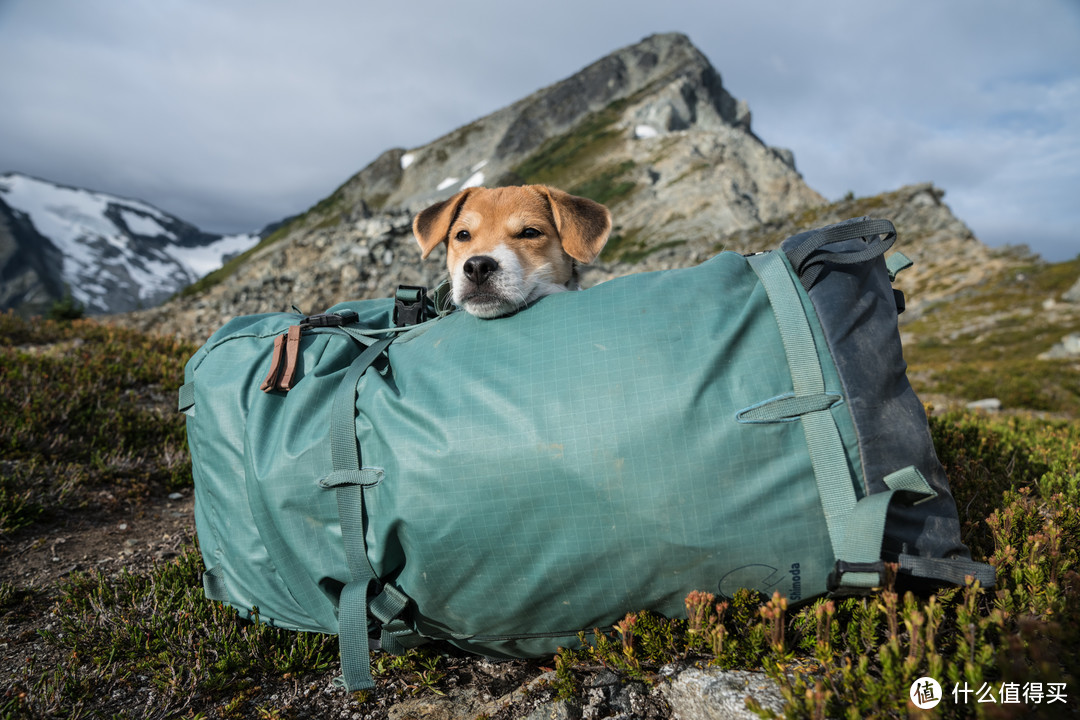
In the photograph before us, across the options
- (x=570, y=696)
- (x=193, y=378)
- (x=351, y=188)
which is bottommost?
(x=570, y=696)

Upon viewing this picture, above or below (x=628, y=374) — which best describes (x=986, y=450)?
below

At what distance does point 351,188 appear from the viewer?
424 ft

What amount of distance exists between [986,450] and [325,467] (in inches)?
221

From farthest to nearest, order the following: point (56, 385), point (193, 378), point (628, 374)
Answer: point (56, 385), point (193, 378), point (628, 374)

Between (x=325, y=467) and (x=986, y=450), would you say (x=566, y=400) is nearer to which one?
(x=325, y=467)

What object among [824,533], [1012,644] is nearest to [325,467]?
[824,533]

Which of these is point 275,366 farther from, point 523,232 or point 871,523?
point 871,523

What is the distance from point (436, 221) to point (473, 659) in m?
3.58

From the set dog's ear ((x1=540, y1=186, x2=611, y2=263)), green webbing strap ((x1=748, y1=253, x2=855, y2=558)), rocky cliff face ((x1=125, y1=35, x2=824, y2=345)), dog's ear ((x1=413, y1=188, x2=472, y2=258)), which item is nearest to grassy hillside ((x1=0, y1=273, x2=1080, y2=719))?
green webbing strap ((x1=748, y1=253, x2=855, y2=558))

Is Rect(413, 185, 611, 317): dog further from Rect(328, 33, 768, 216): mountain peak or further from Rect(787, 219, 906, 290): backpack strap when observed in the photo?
Rect(328, 33, 768, 216): mountain peak

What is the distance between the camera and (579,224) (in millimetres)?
4738

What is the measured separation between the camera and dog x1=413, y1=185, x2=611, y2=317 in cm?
413

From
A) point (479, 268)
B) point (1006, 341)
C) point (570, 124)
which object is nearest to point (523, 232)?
point (479, 268)

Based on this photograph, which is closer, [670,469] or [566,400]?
[670,469]
